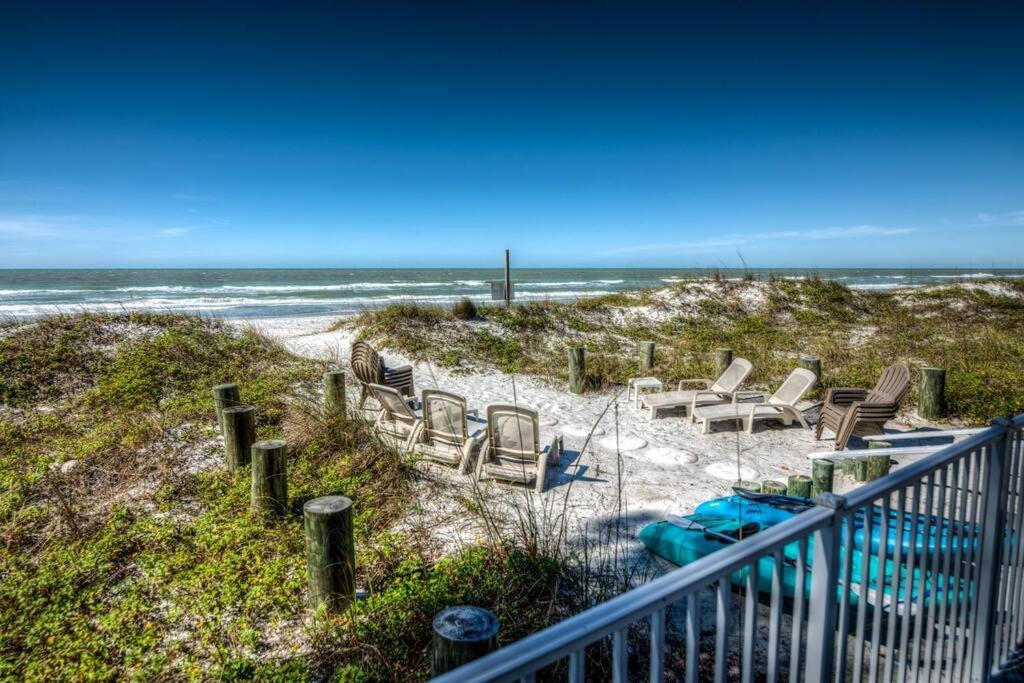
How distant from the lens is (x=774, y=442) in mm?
7215

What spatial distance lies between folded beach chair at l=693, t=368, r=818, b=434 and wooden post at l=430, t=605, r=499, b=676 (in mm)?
6292

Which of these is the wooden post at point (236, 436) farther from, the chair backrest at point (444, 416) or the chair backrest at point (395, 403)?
the chair backrest at point (444, 416)

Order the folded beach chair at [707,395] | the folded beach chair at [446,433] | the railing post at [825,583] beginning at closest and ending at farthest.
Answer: the railing post at [825,583], the folded beach chair at [446,433], the folded beach chair at [707,395]

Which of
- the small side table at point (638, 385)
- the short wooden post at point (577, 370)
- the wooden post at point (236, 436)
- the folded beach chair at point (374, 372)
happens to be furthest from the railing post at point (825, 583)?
the short wooden post at point (577, 370)

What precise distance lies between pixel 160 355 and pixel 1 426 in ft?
10.1

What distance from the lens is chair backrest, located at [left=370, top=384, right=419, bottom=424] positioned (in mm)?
6336

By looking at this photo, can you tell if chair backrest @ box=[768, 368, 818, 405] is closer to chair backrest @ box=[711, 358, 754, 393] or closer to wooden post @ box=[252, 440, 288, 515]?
chair backrest @ box=[711, 358, 754, 393]

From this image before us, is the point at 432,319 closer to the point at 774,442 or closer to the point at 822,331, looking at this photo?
the point at 774,442

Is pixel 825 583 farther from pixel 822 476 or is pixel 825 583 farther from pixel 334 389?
pixel 334 389

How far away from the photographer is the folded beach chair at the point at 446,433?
18.8 feet

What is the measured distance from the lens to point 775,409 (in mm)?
7719

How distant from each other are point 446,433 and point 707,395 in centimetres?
455

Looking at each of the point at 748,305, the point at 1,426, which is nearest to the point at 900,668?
the point at 1,426

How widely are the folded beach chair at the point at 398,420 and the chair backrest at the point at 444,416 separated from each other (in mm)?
206
